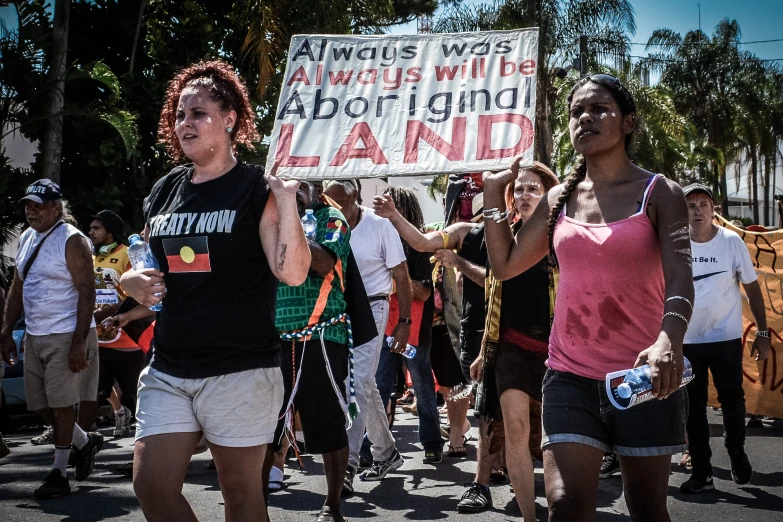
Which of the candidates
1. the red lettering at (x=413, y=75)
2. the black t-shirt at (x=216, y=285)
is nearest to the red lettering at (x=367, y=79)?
the red lettering at (x=413, y=75)

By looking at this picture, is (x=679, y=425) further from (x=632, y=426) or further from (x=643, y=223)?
(x=643, y=223)

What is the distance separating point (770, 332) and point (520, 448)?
5424mm

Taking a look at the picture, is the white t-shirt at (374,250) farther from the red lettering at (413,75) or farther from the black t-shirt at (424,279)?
the red lettering at (413,75)

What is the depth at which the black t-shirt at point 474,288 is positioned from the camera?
6262 mm

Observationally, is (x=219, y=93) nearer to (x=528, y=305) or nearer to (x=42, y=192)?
(x=528, y=305)

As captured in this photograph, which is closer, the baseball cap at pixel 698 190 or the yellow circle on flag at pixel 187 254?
the yellow circle on flag at pixel 187 254

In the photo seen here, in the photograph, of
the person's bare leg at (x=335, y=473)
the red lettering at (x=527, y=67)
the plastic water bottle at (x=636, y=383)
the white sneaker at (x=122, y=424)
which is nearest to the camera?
the plastic water bottle at (x=636, y=383)

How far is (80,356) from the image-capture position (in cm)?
687

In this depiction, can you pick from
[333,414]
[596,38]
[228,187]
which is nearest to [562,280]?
[228,187]

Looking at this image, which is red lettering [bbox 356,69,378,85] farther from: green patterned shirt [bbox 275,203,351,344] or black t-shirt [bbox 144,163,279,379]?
black t-shirt [bbox 144,163,279,379]

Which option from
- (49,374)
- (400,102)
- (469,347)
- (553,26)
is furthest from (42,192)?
(553,26)

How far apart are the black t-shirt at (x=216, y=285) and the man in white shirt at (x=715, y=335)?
4010 mm

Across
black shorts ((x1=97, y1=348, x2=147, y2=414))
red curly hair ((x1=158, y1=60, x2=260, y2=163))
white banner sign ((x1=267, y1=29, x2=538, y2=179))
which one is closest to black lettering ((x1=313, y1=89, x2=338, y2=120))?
white banner sign ((x1=267, y1=29, x2=538, y2=179))

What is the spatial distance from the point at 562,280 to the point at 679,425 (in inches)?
26.7
